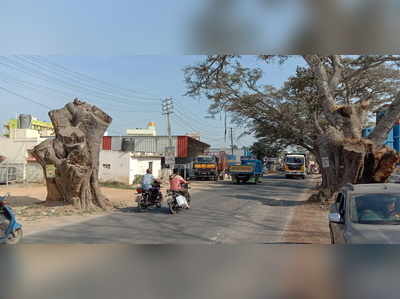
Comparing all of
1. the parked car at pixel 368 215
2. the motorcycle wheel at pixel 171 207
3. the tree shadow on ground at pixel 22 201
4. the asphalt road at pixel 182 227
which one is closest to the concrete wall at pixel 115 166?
the tree shadow on ground at pixel 22 201

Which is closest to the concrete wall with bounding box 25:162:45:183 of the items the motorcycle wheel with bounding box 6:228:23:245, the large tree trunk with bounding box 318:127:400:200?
the large tree trunk with bounding box 318:127:400:200

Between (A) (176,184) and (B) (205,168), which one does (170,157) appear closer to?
(A) (176,184)

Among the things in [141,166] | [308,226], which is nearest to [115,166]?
[141,166]

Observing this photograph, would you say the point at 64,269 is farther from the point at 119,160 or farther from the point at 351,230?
the point at 119,160

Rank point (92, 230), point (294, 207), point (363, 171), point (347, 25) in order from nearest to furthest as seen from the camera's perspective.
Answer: point (347, 25) < point (92, 230) < point (363, 171) < point (294, 207)

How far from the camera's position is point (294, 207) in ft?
54.0

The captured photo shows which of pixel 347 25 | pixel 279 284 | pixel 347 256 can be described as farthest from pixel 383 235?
pixel 347 25

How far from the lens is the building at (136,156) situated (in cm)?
3111

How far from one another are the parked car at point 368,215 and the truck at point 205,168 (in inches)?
1266

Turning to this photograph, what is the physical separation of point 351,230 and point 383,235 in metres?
0.52

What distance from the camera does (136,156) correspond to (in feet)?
107

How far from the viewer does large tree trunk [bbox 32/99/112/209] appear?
14523 millimetres

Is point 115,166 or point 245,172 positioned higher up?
point 115,166

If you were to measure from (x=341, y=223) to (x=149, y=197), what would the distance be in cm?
1009
